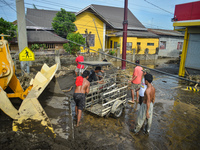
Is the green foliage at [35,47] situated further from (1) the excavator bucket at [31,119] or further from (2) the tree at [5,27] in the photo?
(1) the excavator bucket at [31,119]

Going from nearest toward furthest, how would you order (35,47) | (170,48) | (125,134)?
1. (125,134)
2. (35,47)
3. (170,48)

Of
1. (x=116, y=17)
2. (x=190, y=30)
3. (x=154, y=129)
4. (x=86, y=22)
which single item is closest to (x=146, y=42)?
(x=116, y=17)

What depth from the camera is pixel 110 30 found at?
23.4 m

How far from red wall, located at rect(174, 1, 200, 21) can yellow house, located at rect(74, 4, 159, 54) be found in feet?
32.3

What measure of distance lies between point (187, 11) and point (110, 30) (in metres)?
14.5

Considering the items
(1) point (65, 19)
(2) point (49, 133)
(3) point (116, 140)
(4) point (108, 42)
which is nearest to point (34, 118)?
(2) point (49, 133)

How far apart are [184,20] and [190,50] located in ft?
7.46

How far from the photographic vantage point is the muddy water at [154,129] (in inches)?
146

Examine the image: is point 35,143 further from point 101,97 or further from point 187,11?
point 187,11

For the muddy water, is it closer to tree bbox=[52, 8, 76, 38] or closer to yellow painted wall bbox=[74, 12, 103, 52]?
tree bbox=[52, 8, 76, 38]

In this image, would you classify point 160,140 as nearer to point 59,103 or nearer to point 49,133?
point 49,133

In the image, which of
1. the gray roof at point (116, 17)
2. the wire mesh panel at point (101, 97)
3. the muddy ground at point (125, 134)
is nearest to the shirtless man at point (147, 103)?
the muddy ground at point (125, 134)

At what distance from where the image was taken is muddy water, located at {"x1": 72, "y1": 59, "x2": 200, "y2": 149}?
3.72m

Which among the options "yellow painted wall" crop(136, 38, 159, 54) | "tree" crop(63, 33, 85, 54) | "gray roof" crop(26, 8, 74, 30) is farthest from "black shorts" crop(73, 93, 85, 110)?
"yellow painted wall" crop(136, 38, 159, 54)
